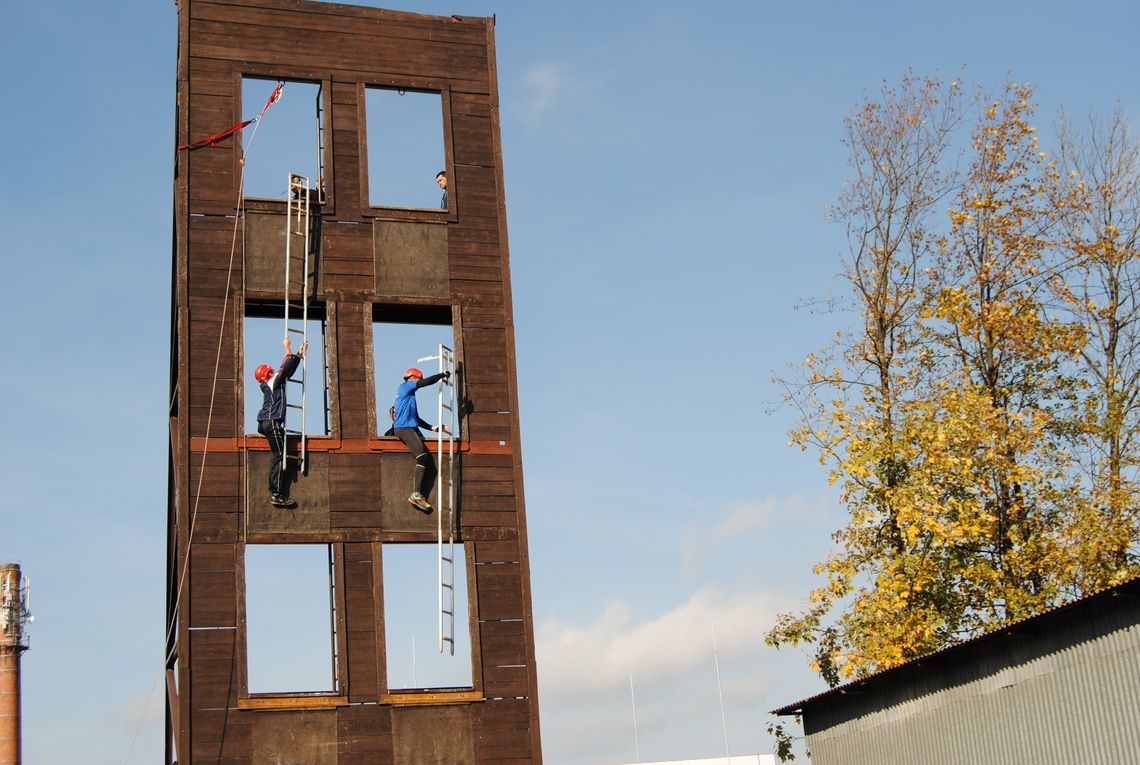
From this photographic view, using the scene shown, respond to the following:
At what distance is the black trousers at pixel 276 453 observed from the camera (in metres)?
22.0

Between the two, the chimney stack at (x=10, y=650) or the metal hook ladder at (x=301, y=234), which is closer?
the metal hook ladder at (x=301, y=234)

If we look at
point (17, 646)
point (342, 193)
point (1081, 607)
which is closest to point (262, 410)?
point (342, 193)

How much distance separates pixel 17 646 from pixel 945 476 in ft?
167

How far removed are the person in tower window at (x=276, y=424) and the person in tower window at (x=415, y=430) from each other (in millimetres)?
1964

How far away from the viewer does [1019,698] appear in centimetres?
2320

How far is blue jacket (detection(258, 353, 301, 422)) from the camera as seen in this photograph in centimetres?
2216

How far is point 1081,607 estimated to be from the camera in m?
21.4

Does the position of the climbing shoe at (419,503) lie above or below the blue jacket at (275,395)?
below

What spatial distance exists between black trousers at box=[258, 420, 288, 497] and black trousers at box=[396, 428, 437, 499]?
200 cm

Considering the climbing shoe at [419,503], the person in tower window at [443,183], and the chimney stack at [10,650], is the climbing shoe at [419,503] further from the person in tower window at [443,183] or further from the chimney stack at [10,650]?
the chimney stack at [10,650]

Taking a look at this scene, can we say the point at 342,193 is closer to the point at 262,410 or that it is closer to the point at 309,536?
the point at 262,410

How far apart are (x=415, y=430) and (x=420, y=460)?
0.53 meters

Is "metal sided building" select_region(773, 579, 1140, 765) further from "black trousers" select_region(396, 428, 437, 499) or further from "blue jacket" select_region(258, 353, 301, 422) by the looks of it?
"blue jacket" select_region(258, 353, 301, 422)

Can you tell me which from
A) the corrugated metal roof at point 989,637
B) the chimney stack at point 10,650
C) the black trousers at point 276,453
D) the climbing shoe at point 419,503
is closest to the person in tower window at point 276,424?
the black trousers at point 276,453
